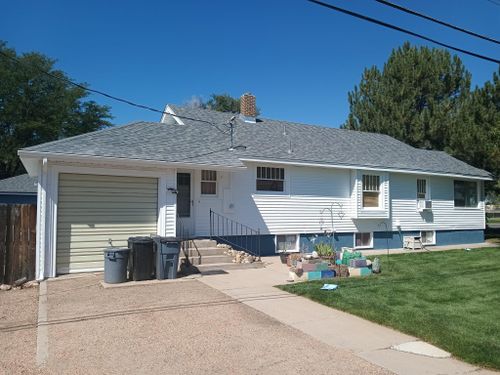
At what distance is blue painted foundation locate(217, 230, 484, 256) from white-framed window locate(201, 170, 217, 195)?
5.38 feet

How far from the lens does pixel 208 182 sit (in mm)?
14156

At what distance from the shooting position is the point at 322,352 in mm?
5379

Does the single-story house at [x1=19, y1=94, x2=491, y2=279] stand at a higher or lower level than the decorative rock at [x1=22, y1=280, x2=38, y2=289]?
higher

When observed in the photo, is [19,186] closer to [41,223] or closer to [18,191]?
[18,191]

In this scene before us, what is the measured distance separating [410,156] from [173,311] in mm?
16933

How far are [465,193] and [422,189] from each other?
12.1 ft

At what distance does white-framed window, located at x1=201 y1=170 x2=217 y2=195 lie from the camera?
14.1 m

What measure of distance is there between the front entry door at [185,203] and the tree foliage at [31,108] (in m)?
28.4

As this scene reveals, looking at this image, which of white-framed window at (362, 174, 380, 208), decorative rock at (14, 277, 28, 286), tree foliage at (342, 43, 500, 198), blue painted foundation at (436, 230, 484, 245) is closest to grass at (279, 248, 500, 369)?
white-framed window at (362, 174, 380, 208)

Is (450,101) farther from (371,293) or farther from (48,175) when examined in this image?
(48,175)

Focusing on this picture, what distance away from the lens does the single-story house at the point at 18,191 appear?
79.5 ft

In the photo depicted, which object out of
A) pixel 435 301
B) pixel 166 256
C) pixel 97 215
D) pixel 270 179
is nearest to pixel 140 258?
pixel 166 256

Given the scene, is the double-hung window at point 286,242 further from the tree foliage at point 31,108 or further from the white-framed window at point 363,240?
the tree foliage at point 31,108

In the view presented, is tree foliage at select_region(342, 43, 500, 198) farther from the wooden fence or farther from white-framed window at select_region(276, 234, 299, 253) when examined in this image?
the wooden fence
